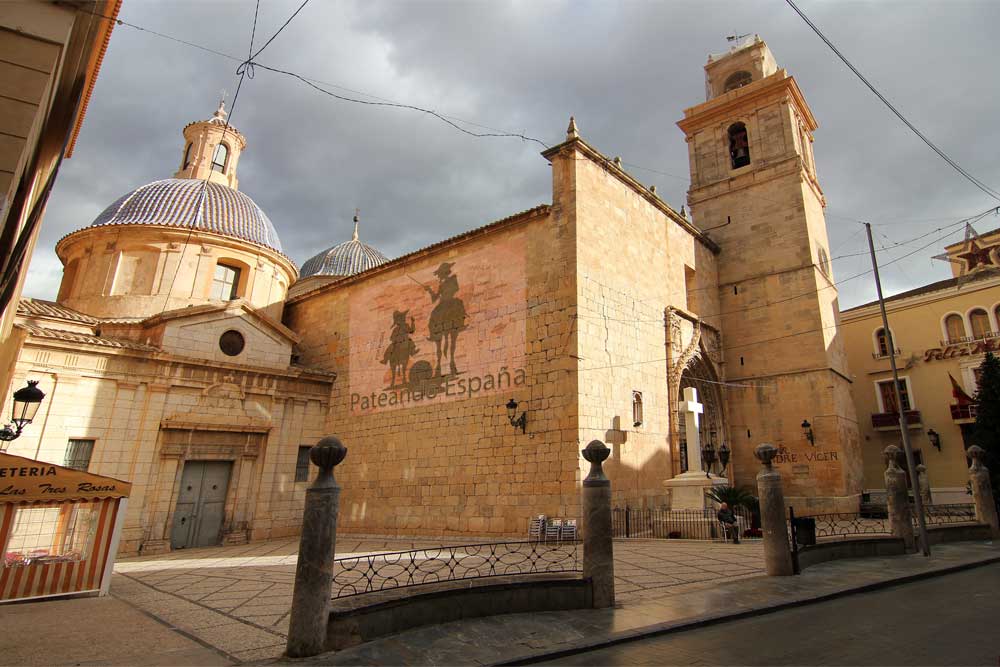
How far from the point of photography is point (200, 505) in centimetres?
1517

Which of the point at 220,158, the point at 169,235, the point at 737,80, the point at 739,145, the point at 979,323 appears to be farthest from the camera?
the point at 220,158

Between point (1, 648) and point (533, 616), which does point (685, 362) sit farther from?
point (1, 648)

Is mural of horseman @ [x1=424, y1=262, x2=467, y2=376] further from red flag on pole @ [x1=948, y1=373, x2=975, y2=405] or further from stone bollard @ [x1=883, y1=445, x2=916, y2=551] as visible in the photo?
red flag on pole @ [x1=948, y1=373, x2=975, y2=405]

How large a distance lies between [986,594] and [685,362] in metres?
9.82

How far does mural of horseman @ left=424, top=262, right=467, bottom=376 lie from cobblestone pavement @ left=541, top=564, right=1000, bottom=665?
34.2 ft

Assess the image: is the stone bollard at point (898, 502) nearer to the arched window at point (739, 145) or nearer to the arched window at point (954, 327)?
the arched window at point (739, 145)

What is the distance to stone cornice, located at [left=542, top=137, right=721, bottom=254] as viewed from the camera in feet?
46.4

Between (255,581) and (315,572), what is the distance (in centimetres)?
477

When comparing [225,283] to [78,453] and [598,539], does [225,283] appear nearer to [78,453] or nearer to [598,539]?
[78,453]

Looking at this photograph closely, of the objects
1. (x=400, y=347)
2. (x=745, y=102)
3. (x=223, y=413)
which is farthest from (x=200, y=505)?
(x=745, y=102)

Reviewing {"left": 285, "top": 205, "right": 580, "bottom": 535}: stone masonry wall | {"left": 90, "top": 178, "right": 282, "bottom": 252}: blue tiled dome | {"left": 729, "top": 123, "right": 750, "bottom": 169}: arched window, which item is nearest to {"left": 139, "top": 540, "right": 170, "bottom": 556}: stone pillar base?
{"left": 285, "top": 205, "right": 580, "bottom": 535}: stone masonry wall

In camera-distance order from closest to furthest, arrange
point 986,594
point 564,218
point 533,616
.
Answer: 1. point 533,616
2. point 986,594
3. point 564,218

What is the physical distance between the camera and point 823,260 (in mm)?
19312

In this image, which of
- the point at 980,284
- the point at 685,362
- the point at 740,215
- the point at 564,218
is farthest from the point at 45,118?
the point at 980,284
